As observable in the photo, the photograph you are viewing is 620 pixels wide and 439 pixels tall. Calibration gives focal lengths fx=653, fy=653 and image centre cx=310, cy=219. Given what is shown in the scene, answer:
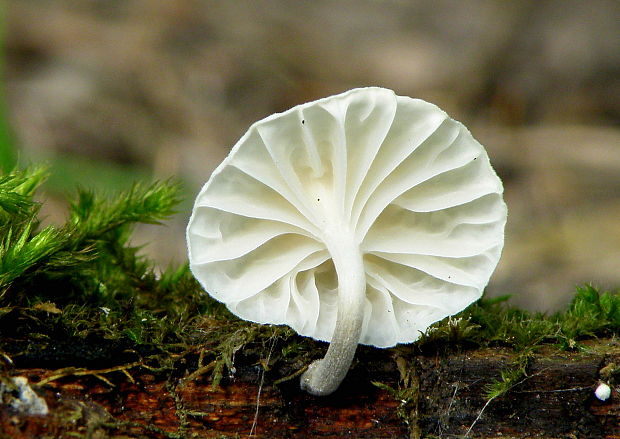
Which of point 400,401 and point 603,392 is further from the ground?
point 603,392


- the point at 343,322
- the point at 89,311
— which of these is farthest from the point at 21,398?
the point at 343,322

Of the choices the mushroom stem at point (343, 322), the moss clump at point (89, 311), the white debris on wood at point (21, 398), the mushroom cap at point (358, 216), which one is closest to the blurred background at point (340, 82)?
the moss clump at point (89, 311)

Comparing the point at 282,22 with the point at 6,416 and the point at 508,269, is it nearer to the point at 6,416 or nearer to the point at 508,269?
the point at 508,269

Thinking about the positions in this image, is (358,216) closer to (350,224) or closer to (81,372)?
(350,224)

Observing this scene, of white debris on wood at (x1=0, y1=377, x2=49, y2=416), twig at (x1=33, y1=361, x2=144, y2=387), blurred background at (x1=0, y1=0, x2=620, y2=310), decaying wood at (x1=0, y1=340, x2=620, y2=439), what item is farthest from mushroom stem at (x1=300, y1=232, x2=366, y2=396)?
blurred background at (x1=0, y1=0, x2=620, y2=310)

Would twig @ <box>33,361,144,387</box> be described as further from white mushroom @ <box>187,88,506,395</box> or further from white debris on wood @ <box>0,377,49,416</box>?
white mushroom @ <box>187,88,506,395</box>

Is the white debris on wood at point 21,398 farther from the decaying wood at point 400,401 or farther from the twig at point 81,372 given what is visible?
the decaying wood at point 400,401

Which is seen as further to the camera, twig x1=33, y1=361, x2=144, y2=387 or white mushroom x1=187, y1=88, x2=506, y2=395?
white mushroom x1=187, y1=88, x2=506, y2=395
